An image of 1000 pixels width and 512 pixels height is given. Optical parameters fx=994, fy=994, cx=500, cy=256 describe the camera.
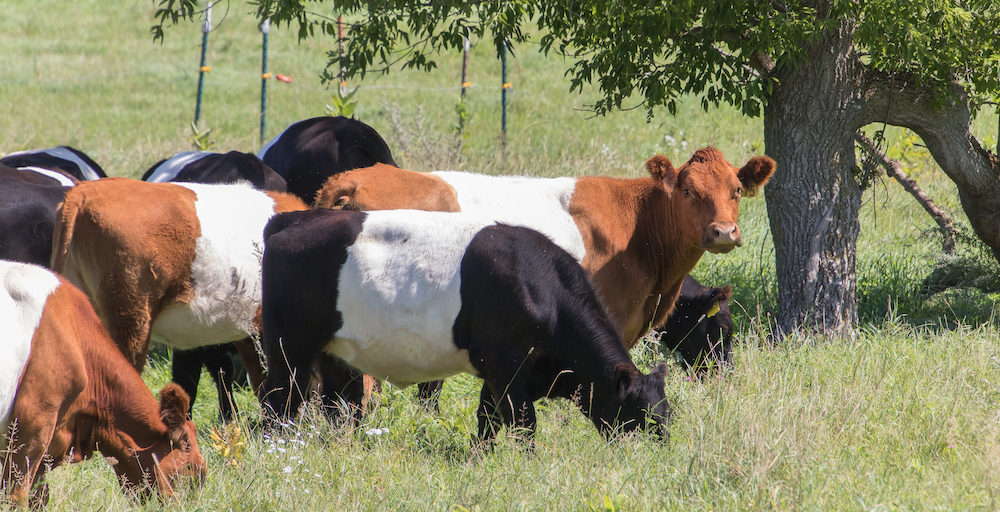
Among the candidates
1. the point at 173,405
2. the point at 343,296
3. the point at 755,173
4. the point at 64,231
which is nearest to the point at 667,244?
the point at 755,173

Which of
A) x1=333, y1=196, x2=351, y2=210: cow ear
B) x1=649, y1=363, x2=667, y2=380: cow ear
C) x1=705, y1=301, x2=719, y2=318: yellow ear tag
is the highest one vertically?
x1=333, y1=196, x2=351, y2=210: cow ear

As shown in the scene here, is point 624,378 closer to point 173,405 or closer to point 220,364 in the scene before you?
point 173,405

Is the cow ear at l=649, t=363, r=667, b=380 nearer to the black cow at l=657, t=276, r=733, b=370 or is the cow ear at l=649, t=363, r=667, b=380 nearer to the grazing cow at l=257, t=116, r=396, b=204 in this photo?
the black cow at l=657, t=276, r=733, b=370

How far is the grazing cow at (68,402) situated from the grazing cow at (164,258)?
161cm

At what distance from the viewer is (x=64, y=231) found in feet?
20.1

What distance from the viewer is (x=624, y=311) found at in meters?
6.60

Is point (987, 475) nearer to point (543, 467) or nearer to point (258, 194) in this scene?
point (543, 467)

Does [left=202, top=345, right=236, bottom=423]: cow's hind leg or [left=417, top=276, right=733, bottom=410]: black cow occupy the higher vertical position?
[left=417, top=276, right=733, bottom=410]: black cow

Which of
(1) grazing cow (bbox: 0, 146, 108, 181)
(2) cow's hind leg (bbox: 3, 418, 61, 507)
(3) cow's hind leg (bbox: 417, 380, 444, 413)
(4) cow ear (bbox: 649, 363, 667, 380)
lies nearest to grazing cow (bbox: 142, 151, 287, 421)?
(1) grazing cow (bbox: 0, 146, 108, 181)

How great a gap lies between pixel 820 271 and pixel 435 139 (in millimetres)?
8027

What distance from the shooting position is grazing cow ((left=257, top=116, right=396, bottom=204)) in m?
9.04

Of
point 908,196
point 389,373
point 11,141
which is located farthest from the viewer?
point 11,141

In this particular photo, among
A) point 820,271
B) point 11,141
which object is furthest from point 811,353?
point 11,141

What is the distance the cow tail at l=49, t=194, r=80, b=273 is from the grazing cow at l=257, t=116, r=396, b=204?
3.05 meters
